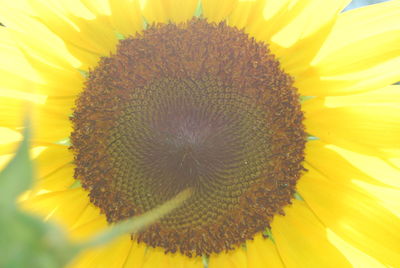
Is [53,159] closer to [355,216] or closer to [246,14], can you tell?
[246,14]

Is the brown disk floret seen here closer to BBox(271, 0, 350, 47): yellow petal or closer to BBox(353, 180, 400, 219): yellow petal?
BBox(271, 0, 350, 47): yellow petal

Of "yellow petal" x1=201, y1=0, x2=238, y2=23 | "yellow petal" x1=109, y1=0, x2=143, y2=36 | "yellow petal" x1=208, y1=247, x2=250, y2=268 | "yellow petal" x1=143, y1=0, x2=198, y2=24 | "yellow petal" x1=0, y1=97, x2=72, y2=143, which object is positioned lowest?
"yellow petal" x1=208, y1=247, x2=250, y2=268

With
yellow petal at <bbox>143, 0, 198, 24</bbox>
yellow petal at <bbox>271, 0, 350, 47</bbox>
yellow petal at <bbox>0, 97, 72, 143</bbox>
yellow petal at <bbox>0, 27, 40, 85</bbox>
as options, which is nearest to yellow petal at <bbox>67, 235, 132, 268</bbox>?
yellow petal at <bbox>0, 97, 72, 143</bbox>

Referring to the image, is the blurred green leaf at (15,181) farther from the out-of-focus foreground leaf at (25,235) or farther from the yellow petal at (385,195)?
the yellow petal at (385,195)

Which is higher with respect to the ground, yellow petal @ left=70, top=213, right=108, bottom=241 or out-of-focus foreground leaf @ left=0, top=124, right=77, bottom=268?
out-of-focus foreground leaf @ left=0, top=124, right=77, bottom=268

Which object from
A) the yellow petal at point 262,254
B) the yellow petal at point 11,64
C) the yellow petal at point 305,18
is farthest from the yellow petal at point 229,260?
the yellow petal at point 11,64

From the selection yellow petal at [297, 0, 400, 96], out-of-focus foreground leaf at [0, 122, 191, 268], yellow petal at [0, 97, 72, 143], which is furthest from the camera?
yellow petal at [0, 97, 72, 143]

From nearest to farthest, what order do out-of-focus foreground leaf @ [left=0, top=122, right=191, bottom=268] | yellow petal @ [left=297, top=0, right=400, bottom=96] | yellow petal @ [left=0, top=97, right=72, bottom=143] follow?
out-of-focus foreground leaf @ [left=0, top=122, right=191, bottom=268] → yellow petal @ [left=297, top=0, right=400, bottom=96] → yellow petal @ [left=0, top=97, right=72, bottom=143]

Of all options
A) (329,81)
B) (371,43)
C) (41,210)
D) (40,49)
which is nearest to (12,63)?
(40,49)
